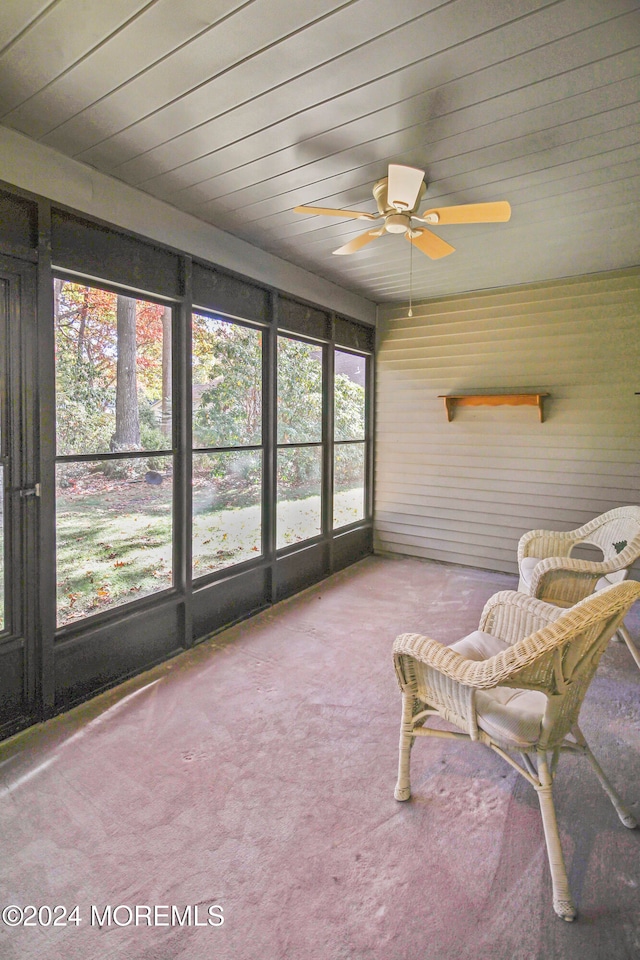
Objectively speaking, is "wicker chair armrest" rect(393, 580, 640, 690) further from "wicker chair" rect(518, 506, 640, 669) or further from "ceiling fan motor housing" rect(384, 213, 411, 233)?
"ceiling fan motor housing" rect(384, 213, 411, 233)

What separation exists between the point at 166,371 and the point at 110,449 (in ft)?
2.10

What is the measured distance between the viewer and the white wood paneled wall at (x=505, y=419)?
14.3ft

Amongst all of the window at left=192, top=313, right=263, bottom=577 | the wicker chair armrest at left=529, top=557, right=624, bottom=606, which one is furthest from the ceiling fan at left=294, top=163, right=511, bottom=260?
the wicker chair armrest at left=529, top=557, right=624, bottom=606

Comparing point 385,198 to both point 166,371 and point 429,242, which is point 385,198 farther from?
point 166,371

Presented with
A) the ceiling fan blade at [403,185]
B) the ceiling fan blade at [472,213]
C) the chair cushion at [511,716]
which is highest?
the ceiling fan blade at [403,185]

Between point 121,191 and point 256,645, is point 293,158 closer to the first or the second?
point 121,191

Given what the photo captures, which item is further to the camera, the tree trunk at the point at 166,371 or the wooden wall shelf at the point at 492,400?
the wooden wall shelf at the point at 492,400

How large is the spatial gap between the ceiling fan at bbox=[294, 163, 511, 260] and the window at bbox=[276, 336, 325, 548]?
1.61 meters

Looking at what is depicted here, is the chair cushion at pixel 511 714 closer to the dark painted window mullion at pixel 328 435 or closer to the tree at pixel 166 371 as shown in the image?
the tree at pixel 166 371

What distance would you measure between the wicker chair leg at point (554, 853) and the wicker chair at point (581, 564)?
139cm

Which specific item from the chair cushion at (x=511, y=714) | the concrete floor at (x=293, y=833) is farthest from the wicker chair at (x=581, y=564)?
the chair cushion at (x=511, y=714)

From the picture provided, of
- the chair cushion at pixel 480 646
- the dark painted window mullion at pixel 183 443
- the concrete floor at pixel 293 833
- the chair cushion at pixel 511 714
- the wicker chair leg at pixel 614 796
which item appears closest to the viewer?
the concrete floor at pixel 293 833

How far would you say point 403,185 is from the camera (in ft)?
7.60

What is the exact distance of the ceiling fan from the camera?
7.50 feet
